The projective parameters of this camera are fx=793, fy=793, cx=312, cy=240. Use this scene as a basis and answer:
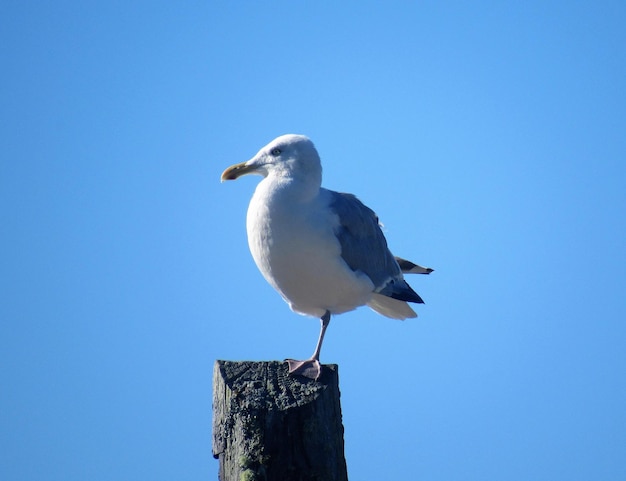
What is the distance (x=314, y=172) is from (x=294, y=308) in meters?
1.13

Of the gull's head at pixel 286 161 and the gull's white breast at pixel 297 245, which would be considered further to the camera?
the gull's head at pixel 286 161

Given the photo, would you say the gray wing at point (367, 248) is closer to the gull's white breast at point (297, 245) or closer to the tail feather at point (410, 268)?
the gull's white breast at point (297, 245)

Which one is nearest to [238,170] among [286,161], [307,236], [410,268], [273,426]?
[286,161]

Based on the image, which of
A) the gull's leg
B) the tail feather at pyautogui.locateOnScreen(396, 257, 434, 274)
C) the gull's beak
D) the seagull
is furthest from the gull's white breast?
the tail feather at pyautogui.locateOnScreen(396, 257, 434, 274)

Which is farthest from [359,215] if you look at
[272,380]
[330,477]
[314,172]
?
[330,477]

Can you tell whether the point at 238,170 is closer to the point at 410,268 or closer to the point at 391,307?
the point at 391,307

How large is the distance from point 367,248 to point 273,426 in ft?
7.33

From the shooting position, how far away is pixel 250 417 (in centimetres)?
470

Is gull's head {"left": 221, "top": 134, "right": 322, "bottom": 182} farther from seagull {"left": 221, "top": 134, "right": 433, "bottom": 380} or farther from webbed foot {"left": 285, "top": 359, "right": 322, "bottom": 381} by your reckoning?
webbed foot {"left": 285, "top": 359, "right": 322, "bottom": 381}

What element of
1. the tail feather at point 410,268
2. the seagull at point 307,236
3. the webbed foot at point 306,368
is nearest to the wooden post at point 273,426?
the webbed foot at point 306,368

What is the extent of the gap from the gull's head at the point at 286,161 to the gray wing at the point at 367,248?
1.11 ft

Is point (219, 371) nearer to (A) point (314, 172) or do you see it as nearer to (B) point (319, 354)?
(B) point (319, 354)

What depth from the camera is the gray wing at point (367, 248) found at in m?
6.22

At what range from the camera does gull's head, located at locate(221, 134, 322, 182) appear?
6105 mm
